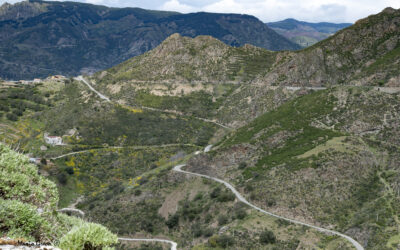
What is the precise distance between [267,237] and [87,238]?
133ft

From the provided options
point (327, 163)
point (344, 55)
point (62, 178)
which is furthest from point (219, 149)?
point (344, 55)

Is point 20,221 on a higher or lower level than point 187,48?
lower

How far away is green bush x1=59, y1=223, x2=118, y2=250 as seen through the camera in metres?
10.6

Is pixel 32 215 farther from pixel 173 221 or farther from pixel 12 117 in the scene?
pixel 12 117

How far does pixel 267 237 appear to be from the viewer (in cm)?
4691

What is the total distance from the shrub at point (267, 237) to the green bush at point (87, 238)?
3949cm

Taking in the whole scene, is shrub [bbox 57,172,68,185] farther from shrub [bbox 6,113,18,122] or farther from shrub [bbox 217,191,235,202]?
shrub [bbox 217,191,235,202]

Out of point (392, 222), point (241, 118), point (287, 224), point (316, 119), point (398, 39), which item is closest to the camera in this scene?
point (392, 222)

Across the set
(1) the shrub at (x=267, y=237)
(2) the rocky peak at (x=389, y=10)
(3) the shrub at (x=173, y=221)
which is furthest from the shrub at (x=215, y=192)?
(2) the rocky peak at (x=389, y=10)

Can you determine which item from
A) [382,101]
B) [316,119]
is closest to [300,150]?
[316,119]

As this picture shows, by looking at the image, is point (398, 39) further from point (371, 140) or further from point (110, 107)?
point (110, 107)

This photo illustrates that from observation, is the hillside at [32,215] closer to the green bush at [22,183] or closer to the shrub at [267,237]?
the green bush at [22,183]

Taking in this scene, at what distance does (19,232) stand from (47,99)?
469ft

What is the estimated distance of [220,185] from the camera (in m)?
69.0
